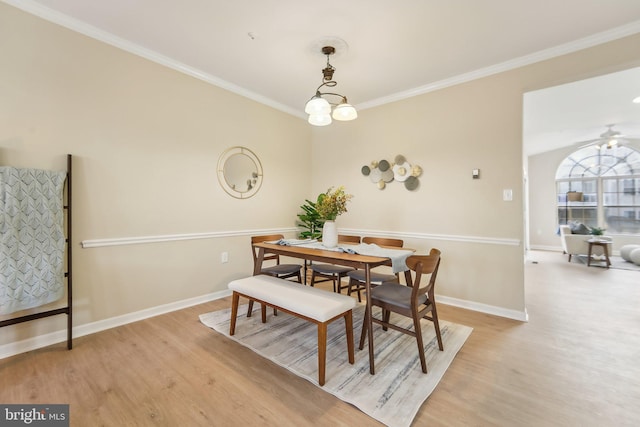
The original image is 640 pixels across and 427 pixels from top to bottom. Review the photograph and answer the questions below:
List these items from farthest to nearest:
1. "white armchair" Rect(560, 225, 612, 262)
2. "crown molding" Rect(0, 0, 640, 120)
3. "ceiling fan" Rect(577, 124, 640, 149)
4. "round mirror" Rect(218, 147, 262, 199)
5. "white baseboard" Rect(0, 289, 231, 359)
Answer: "ceiling fan" Rect(577, 124, 640, 149), "white armchair" Rect(560, 225, 612, 262), "round mirror" Rect(218, 147, 262, 199), "crown molding" Rect(0, 0, 640, 120), "white baseboard" Rect(0, 289, 231, 359)

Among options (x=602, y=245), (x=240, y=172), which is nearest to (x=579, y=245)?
(x=602, y=245)

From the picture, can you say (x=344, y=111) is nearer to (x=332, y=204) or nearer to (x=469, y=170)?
(x=332, y=204)

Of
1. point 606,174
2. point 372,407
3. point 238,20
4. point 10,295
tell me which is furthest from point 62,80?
point 606,174

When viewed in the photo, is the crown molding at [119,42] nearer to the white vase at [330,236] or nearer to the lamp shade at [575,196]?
the white vase at [330,236]

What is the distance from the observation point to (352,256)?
2.02 metres

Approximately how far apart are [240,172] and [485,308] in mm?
3457

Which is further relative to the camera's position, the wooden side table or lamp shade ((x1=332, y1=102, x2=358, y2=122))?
the wooden side table

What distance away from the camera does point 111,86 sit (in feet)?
7.94

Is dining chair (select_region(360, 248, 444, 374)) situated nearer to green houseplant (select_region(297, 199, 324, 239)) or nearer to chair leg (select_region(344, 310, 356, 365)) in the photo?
chair leg (select_region(344, 310, 356, 365))

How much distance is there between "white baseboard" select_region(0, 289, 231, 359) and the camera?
1.99 m

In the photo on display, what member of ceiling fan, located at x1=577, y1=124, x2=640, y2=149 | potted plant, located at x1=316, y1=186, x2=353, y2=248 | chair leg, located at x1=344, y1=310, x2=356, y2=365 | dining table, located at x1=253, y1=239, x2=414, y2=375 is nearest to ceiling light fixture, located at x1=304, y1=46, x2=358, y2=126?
potted plant, located at x1=316, y1=186, x2=353, y2=248

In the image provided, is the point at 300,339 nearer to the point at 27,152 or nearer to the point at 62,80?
the point at 27,152

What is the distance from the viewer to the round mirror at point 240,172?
3.32m

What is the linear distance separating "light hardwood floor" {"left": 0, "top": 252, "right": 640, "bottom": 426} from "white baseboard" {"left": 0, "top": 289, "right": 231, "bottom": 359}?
0.29ft
